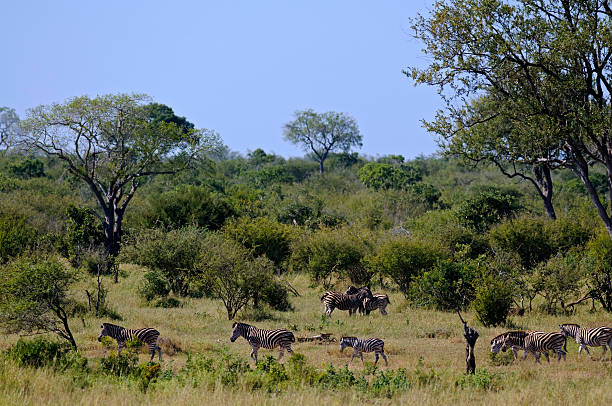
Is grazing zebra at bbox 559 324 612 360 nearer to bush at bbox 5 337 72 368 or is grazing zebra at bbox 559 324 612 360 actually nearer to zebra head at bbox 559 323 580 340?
zebra head at bbox 559 323 580 340

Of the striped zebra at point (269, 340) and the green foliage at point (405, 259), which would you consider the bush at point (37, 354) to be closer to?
the striped zebra at point (269, 340)

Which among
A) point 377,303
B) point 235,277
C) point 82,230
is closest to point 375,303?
point 377,303

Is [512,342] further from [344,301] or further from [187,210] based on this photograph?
[187,210]

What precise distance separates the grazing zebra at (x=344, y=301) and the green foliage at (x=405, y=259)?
3.90 metres

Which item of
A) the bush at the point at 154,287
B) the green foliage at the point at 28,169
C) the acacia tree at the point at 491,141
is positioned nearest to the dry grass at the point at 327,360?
the bush at the point at 154,287

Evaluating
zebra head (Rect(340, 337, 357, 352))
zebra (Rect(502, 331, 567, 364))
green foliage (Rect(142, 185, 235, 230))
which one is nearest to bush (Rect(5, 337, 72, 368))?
zebra head (Rect(340, 337, 357, 352))

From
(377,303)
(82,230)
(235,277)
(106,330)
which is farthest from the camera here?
(82,230)

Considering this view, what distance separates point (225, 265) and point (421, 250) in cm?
863

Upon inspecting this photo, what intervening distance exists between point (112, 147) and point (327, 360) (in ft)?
93.0

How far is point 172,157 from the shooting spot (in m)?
42.6

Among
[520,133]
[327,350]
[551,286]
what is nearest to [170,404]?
[327,350]

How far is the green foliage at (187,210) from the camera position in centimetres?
4284

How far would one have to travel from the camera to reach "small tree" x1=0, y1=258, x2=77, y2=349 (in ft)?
53.3

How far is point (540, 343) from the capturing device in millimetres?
15523
